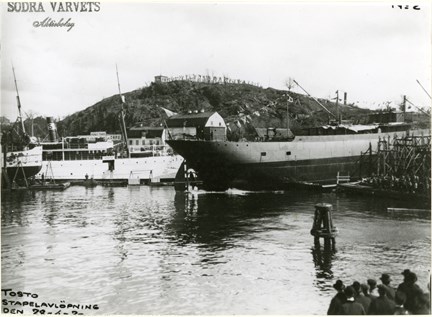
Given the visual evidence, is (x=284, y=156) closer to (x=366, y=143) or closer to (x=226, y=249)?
(x=366, y=143)

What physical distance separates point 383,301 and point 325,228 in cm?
785

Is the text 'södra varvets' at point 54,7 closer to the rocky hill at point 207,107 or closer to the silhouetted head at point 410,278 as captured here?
the silhouetted head at point 410,278

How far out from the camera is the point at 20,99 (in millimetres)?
20391

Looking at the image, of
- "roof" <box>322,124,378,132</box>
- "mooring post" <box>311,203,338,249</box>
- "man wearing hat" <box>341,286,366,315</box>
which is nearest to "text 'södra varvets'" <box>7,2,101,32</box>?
"mooring post" <box>311,203,338,249</box>

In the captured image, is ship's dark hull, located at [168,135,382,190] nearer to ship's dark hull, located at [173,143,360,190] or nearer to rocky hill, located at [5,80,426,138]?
ship's dark hull, located at [173,143,360,190]

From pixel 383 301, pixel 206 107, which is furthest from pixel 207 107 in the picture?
pixel 383 301

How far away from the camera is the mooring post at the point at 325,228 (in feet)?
56.2

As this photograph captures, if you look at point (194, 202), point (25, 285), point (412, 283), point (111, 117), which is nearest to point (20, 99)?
point (25, 285)

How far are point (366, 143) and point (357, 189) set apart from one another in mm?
10455

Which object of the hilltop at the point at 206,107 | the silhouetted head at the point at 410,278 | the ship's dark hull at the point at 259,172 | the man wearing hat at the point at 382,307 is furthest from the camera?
the hilltop at the point at 206,107

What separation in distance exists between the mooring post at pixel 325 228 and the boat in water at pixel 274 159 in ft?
59.6

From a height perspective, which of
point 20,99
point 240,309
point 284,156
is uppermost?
point 20,99

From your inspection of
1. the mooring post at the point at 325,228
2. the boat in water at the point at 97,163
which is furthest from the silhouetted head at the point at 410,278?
the boat in water at the point at 97,163

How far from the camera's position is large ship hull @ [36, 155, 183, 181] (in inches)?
1957
